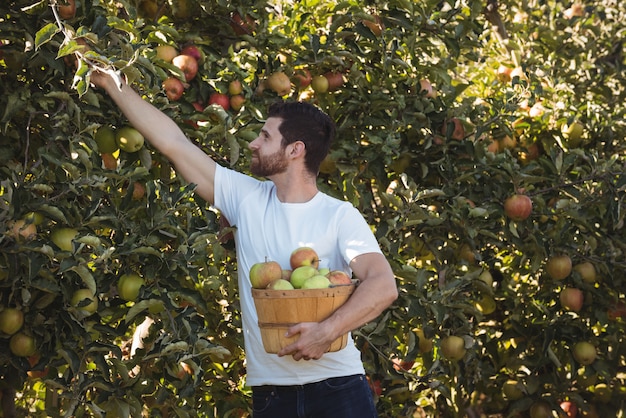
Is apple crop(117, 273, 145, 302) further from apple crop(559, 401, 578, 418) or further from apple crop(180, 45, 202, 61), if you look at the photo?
apple crop(559, 401, 578, 418)

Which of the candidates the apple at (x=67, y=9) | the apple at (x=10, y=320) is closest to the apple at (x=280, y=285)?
the apple at (x=10, y=320)

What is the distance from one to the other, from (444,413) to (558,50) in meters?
1.98

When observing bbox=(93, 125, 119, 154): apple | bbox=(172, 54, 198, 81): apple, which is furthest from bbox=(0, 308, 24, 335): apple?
bbox=(172, 54, 198, 81): apple

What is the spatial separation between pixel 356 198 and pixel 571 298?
43.7 inches

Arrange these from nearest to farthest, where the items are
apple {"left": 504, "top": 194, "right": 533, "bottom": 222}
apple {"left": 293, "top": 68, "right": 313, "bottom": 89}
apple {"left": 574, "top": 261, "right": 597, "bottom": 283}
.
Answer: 1. apple {"left": 293, "top": 68, "right": 313, "bottom": 89}
2. apple {"left": 504, "top": 194, "right": 533, "bottom": 222}
3. apple {"left": 574, "top": 261, "right": 597, "bottom": 283}

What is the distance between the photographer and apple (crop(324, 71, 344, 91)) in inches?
147

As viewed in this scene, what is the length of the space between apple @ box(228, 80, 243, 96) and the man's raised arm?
26.7 inches

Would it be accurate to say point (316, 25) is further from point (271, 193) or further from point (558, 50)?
point (558, 50)

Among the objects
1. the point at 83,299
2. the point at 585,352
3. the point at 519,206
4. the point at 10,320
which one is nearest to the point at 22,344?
the point at 10,320

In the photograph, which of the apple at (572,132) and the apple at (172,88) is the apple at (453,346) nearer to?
the apple at (572,132)

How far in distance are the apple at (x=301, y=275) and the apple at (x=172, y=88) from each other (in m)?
1.05

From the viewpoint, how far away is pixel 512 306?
4.36 m

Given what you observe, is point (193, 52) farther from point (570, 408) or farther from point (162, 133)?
point (570, 408)

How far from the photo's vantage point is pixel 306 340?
7.40 feet
